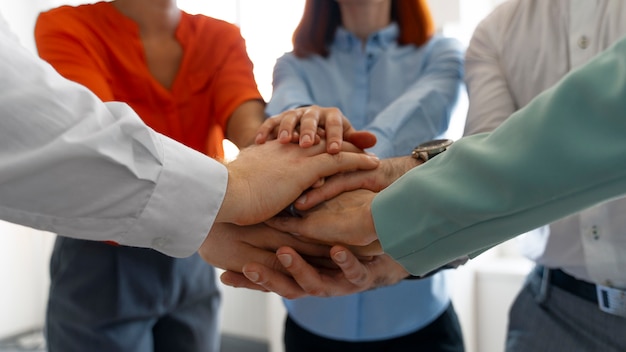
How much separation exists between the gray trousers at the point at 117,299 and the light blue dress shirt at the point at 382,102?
0.27 meters

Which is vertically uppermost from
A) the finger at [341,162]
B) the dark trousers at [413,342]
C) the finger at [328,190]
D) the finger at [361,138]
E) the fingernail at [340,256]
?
the finger at [361,138]

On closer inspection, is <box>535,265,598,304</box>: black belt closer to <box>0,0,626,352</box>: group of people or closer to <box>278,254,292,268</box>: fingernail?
<box>0,0,626,352</box>: group of people

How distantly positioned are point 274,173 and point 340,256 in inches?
7.5

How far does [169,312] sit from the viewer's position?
51.1 inches

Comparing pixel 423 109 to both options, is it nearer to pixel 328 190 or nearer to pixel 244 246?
pixel 328 190

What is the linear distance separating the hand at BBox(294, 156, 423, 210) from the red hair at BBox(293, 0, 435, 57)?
0.37 m

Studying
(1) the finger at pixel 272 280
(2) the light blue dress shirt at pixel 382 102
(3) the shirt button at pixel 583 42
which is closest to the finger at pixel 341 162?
(2) the light blue dress shirt at pixel 382 102

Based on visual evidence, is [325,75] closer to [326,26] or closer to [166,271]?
[326,26]

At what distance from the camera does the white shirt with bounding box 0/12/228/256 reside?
0.77m

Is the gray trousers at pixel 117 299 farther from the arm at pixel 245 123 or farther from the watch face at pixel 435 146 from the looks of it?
the watch face at pixel 435 146

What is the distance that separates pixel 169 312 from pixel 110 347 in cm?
14

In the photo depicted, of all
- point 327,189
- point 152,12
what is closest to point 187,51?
point 152,12

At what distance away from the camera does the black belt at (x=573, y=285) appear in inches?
43.4

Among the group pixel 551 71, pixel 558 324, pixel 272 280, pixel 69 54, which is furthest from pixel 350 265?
pixel 69 54
